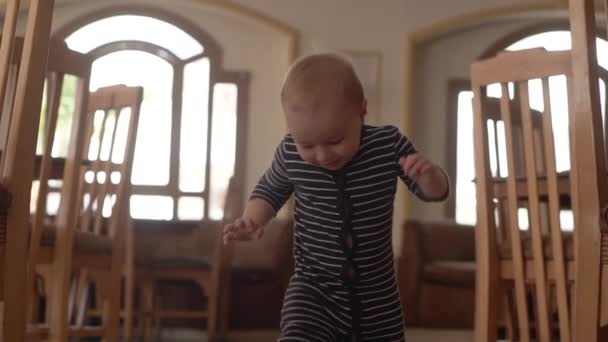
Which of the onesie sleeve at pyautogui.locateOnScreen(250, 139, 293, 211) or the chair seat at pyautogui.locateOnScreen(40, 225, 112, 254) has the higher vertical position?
the onesie sleeve at pyautogui.locateOnScreen(250, 139, 293, 211)

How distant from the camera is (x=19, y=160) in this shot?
1590 mm

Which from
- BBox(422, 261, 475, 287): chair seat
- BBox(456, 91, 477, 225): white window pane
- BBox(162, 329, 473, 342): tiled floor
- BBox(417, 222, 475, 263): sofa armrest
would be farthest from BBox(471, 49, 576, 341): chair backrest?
BBox(456, 91, 477, 225): white window pane

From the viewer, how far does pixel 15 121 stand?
161 centimetres

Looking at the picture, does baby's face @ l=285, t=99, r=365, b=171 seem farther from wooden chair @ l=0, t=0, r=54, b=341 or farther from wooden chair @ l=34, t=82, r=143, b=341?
wooden chair @ l=34, t=82, r=143, b=341

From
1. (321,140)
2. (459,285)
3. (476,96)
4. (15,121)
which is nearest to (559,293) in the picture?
(476,96)

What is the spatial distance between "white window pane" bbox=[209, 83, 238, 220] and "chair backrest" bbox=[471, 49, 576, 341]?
197 inches

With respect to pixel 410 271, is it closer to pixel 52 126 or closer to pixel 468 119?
pixel 468 119

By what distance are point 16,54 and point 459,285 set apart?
4031mm

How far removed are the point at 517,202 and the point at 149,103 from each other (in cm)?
525

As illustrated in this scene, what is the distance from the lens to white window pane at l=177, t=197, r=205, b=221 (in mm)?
6925

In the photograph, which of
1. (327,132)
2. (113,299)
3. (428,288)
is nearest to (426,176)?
(327,132)

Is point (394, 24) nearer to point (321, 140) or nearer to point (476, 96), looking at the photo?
point (476, 96)

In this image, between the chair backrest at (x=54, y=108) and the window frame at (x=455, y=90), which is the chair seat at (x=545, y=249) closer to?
the chair backrest at (x=54, y=108)

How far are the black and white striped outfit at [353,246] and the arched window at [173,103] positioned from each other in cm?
529
